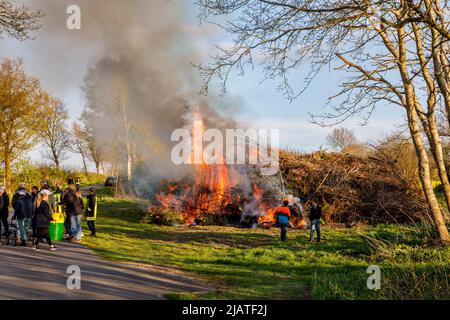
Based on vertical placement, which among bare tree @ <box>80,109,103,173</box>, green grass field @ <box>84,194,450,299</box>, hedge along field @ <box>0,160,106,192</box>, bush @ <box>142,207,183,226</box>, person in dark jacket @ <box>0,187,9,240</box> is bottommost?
green grass field @ <box>84,194,450,299</box>

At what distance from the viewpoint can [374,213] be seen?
792 inches

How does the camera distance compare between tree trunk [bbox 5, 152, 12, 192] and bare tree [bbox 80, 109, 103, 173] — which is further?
bare tree [bbox 80, 109, 103, 173]

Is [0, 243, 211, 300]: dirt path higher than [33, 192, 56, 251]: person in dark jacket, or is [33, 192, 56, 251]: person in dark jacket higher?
[33, 192, 56, 251]: person in dark jacket

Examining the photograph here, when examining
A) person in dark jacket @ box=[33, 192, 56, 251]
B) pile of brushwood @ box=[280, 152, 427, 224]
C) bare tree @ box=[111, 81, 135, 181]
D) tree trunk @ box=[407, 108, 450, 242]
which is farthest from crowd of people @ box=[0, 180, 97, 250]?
bare tree @ box=[111, 81, 135, 181]

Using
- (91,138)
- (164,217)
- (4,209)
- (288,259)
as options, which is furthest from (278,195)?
(91,138)

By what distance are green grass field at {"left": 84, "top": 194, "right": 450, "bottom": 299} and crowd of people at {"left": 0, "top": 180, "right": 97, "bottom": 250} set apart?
2.89 ft

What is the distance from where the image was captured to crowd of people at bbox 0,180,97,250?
1183 cm

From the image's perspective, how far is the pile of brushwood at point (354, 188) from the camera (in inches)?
792

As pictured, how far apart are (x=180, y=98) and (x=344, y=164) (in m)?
8.96

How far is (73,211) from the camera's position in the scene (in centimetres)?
1388

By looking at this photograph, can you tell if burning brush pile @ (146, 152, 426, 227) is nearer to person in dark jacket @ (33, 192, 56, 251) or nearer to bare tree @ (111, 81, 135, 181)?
person in dark jacket @ (33, 192, 56, 251)

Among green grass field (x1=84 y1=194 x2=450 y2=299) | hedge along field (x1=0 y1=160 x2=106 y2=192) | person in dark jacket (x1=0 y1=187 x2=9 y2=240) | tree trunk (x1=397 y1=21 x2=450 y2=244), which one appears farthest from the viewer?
hedge along field (x1=0 y1=160 x2=106 y2=192)
